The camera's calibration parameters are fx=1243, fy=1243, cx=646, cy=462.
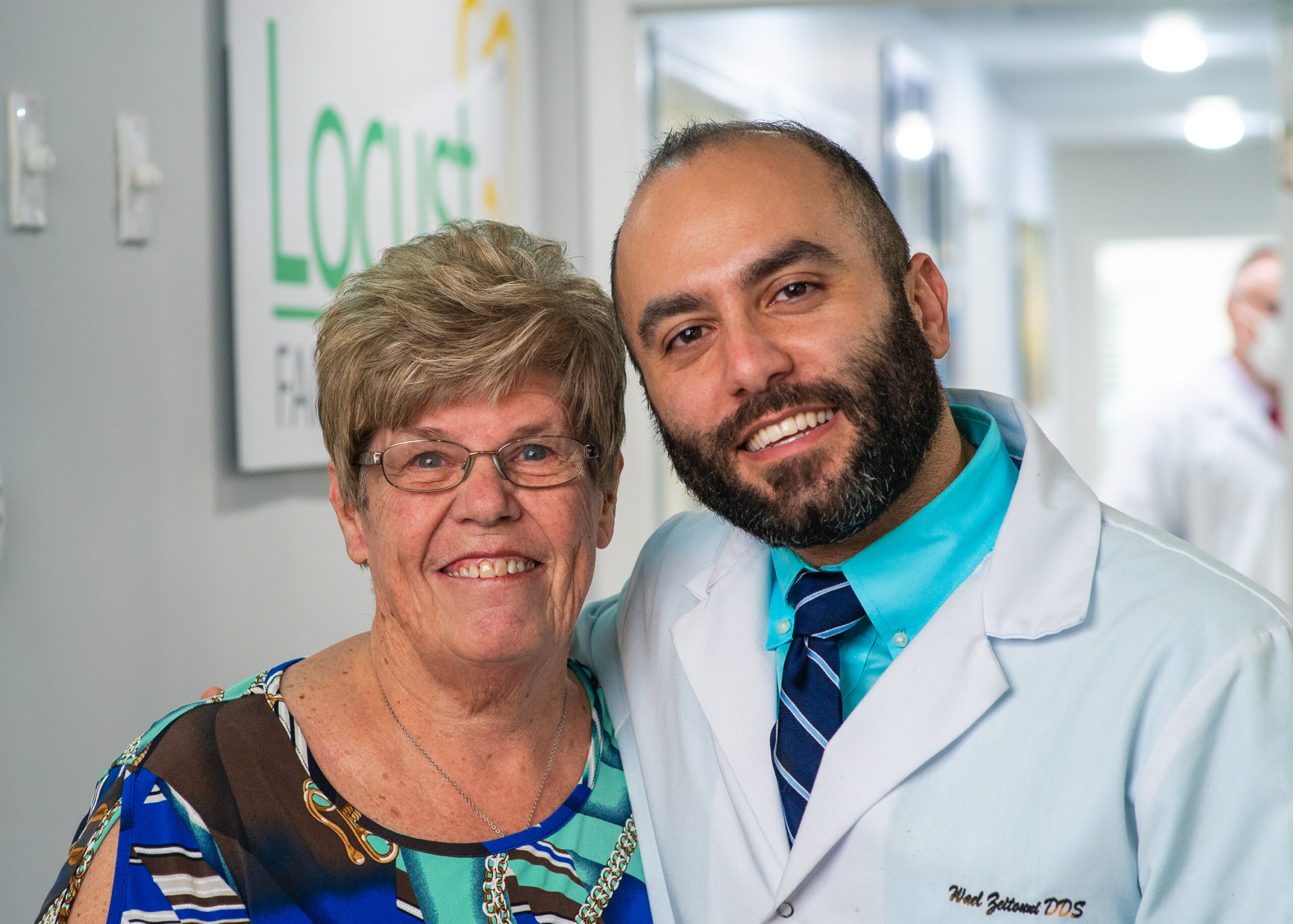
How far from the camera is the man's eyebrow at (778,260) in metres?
1.32

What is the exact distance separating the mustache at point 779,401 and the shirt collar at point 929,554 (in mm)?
157

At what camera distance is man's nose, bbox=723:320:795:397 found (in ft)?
4.25

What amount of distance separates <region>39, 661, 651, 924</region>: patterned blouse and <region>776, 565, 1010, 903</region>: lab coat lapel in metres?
0.24

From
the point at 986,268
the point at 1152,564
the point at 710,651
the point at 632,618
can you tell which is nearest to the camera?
the point at 1152,564

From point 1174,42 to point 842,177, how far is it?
183 inches

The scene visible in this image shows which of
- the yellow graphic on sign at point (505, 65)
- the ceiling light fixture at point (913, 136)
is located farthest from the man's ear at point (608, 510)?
the ceiling light fixture at point (913, 136)

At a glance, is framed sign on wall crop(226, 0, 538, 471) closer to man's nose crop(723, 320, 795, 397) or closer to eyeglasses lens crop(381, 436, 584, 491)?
eyeglasses lens crop(381, 436, 584, 491)

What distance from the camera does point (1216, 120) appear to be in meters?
7.03

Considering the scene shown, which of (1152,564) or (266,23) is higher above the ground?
(266,23)

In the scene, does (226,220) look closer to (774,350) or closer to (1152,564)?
(774,350)

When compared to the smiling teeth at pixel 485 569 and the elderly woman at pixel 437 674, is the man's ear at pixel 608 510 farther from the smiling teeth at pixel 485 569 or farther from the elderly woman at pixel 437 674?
the smiling teeth at pixel 485 569

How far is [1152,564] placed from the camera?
1.20m

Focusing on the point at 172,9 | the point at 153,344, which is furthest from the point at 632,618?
the point at 172,9

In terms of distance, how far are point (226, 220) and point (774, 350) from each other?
1002 millimetres
